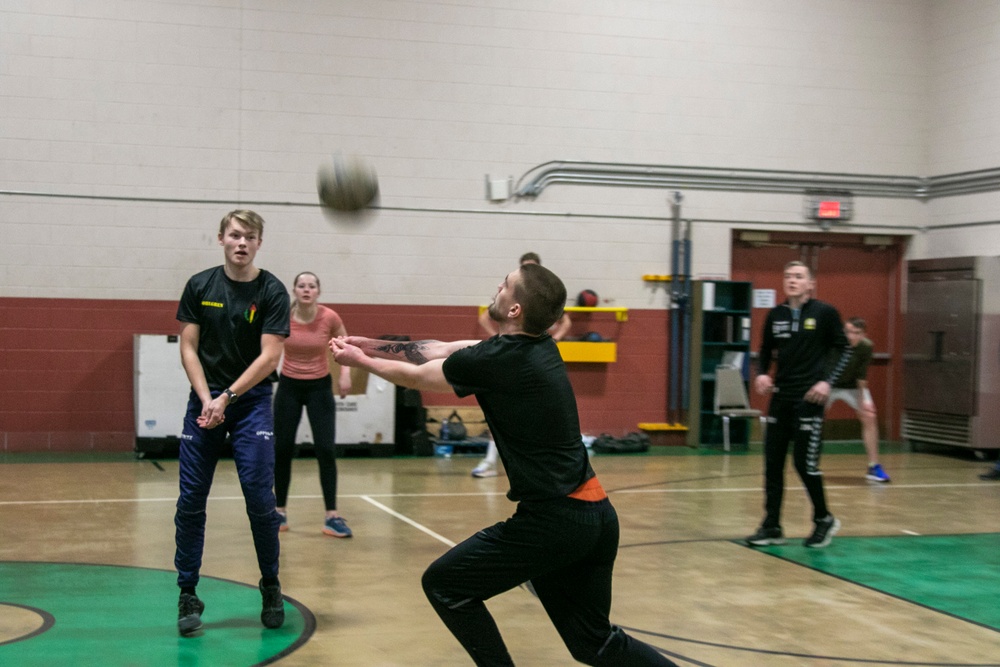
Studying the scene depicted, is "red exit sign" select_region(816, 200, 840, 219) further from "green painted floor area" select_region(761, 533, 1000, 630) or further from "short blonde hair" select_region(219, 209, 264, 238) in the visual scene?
"short blonde hair" select_region(219, 209, 264, 238)

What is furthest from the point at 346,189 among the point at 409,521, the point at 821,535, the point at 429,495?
the point at 429,495

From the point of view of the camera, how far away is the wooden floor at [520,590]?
5223mm

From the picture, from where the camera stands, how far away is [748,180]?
15.2 meters

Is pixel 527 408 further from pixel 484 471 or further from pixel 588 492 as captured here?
pixel 484 471

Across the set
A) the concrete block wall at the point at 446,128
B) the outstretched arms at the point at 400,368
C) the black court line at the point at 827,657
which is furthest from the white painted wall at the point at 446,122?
the outstretched arms at the point at 400,368

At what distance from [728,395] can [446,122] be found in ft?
17.7

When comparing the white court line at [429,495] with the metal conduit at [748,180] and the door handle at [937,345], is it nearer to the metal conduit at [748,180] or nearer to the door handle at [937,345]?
the door handle at [937,345]

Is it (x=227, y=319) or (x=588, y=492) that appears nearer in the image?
(x=588, y=492)

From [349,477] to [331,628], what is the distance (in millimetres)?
5927

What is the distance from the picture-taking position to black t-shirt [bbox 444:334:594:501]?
12.2 feet

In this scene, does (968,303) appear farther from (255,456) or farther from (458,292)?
(255,456)

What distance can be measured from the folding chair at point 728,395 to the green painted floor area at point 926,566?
19.5 feet

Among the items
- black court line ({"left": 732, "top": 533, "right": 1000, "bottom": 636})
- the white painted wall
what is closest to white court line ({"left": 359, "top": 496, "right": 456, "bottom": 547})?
black court line ({"left": 732, "top": 533, "right": 1000, "bottom": 636})

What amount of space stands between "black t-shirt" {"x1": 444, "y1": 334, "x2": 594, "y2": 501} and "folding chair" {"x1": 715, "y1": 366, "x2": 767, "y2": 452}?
10.9m
